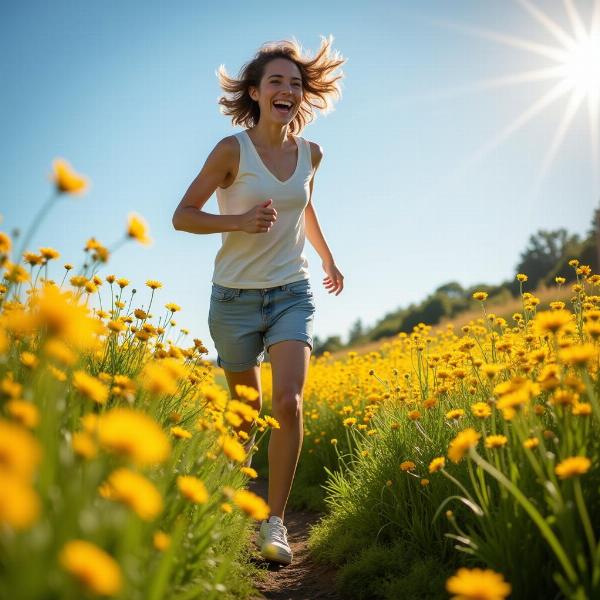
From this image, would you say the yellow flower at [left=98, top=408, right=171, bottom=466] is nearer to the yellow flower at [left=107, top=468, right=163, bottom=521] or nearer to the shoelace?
the yellow flower at [left=107, top=468, right=163, bottom=521]

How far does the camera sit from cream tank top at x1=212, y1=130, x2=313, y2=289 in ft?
12.5

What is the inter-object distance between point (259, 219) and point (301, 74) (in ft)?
5.15

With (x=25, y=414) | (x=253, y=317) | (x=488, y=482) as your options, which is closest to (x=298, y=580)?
(x=488, y=482)

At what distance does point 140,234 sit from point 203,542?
1.07m

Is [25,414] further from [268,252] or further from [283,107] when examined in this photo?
[283,107]

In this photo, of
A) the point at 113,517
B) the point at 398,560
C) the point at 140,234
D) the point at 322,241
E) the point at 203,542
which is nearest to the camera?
the point at 113,517

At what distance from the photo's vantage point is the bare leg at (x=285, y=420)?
3.50 m

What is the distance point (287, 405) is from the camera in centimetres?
348

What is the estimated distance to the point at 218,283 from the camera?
3912 mm

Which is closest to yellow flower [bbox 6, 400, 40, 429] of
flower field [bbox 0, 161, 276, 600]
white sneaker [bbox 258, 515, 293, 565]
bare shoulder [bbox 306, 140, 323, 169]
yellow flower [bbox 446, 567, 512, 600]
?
flower field [bbox 0, 161, 276, 600]

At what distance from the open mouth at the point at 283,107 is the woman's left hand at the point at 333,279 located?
1161mm

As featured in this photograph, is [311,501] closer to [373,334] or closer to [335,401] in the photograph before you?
[335,401]

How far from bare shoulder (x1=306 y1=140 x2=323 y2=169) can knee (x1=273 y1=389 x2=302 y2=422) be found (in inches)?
69.7

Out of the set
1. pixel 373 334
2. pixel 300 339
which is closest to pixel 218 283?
pixel 300 339
